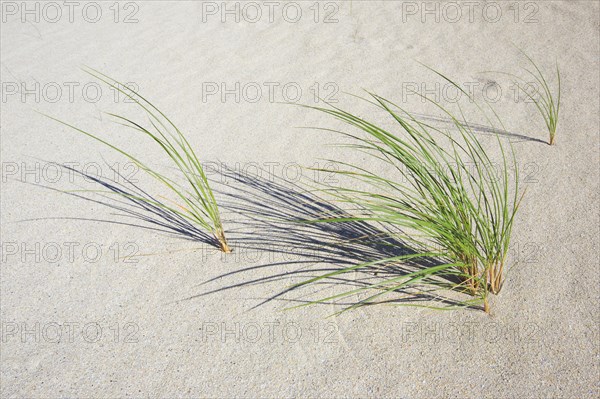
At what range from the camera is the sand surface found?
62.8 inches

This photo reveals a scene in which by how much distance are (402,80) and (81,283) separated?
221cm

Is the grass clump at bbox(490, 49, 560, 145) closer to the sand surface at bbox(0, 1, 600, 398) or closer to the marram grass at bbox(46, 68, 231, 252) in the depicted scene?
the sand surface at bbox(0, 1, 600, 398)

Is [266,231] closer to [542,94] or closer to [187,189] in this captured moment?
[187,189]

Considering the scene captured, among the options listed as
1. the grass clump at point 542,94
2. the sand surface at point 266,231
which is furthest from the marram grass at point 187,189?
the grass clump at point 542,94

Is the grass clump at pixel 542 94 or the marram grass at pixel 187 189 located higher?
the grass clump at pixel 542 94

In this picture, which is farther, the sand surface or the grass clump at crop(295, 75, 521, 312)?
the sand surface

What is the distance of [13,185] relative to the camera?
2.53 meters

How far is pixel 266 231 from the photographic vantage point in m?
2.10

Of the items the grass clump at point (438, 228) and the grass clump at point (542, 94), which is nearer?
the grass clump at point (438, 228)

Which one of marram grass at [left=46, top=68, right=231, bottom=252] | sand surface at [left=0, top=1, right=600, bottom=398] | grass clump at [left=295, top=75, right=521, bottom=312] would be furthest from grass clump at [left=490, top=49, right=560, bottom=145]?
marram grass at [left=46, top=68, right=231, bottom=252]

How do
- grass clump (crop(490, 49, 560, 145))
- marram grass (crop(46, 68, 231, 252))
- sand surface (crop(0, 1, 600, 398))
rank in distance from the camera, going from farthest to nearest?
grass clump (crop(490, 49, 560, 145)) → marram grass (crop(46, 68, 231, 252)) → sand surface (crop(0, 1, 600, 398))

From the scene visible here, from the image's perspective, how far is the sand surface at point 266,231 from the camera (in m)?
1.59

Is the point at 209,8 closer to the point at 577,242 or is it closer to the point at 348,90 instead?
the point at 348,90

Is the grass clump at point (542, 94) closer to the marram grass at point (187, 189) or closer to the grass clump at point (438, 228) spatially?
the grass clump at point (438, 228)
